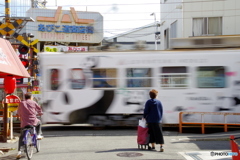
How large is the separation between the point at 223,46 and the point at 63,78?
639 centimetres

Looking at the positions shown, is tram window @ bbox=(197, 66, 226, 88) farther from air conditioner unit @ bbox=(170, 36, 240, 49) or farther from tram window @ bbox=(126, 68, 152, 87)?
tram window @ bbox=(126, 68, 152, 87)

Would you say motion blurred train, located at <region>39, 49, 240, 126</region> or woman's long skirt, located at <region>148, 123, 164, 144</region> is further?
motion blurred train, located at <region>39, 49, 240, 126</region>

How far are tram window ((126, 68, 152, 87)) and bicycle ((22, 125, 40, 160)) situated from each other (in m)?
5.18

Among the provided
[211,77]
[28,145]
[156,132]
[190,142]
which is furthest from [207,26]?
[28,145]

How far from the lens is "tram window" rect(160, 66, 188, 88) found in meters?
13.2

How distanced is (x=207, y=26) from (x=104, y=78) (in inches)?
463

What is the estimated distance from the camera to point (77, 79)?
13.6 metres

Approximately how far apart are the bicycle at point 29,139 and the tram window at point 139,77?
518cm

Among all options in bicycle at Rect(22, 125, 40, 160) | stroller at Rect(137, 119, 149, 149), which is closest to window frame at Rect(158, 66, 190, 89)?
stroller at Rect(137, 119, 149, 149)

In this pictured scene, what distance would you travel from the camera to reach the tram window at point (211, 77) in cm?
1304

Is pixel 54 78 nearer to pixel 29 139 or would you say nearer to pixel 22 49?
pixel 22 49

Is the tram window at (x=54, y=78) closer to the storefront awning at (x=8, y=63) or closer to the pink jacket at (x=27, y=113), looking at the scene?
the storefront awning at (x=8, y=63)

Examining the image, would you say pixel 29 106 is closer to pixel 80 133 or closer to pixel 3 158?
pixel 3 158

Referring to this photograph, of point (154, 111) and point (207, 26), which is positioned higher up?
point (207, 26)
